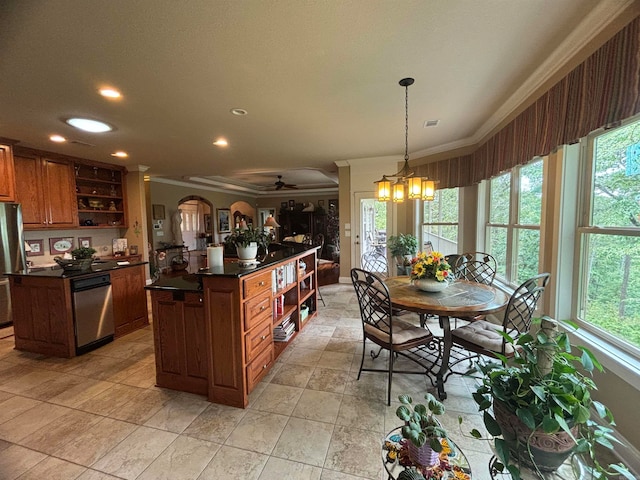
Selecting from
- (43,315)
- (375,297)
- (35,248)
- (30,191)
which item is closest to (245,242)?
(375,297)

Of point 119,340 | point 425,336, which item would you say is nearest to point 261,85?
point 425,336

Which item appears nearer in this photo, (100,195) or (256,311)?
(256,311)

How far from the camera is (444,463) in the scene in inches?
38.5

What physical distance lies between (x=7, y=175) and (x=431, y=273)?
5491 mm

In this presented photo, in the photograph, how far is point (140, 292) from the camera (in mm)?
3488

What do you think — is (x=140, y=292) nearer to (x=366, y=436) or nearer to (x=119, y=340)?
(x=119, y=340)

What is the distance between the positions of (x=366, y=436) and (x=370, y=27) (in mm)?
2622

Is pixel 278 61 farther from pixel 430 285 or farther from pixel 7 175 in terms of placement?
pixel 7 175

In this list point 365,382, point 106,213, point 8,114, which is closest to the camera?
point 365,382

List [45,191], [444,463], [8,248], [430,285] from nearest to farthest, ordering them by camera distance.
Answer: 1. [444,463]
2. [430,285]
3. [8,248]
4. [45,191]

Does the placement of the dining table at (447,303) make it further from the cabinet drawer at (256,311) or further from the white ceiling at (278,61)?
the white ceiling at (278,61)

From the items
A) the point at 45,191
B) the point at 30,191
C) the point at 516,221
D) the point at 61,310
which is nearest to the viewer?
the point at 61,310

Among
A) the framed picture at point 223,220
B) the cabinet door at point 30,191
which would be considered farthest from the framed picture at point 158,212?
the cabinet door at point 30,191

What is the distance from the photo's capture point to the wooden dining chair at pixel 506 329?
189 cm
